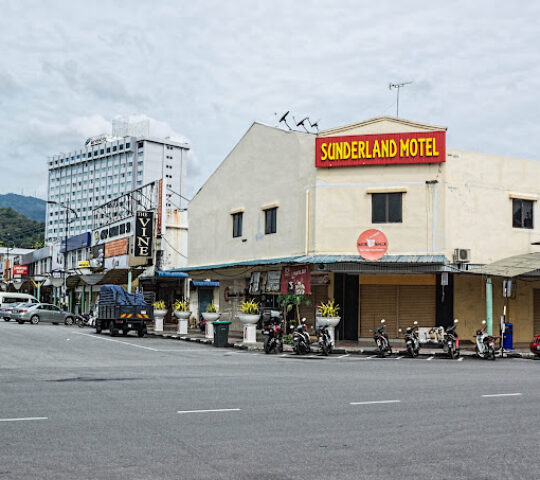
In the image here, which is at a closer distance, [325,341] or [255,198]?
[325,341]

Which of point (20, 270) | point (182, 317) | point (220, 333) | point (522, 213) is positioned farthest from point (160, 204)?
point (20, 270)

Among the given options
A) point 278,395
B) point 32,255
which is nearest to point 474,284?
point 278,395

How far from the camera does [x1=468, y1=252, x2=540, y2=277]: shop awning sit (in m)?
23.6

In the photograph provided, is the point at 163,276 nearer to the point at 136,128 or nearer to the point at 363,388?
the point at 363,388

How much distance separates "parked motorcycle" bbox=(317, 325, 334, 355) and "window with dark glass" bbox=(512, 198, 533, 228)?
10.4 metres

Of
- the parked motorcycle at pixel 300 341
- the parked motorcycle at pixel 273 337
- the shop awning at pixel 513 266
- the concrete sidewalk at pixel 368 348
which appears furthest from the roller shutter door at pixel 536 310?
the parked motorcycle at pixel 273 337

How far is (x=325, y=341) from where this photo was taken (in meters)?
23.1

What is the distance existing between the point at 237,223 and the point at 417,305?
36.0ft

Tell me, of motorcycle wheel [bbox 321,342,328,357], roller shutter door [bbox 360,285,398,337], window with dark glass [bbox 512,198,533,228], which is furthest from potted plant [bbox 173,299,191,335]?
window with dark glass [bbox 512,198,533,228]

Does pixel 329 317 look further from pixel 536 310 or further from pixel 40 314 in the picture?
pixel 40 314

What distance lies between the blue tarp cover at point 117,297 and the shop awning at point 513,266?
1753 cm

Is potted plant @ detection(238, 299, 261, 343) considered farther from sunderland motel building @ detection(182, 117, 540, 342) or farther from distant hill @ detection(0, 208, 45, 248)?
distant hill @ detection(0, 208, 45, 248)

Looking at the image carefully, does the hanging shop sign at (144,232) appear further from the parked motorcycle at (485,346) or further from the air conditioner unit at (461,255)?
the parked motorcycle at (485,346)

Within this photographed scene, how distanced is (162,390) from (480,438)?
6.08 metres
